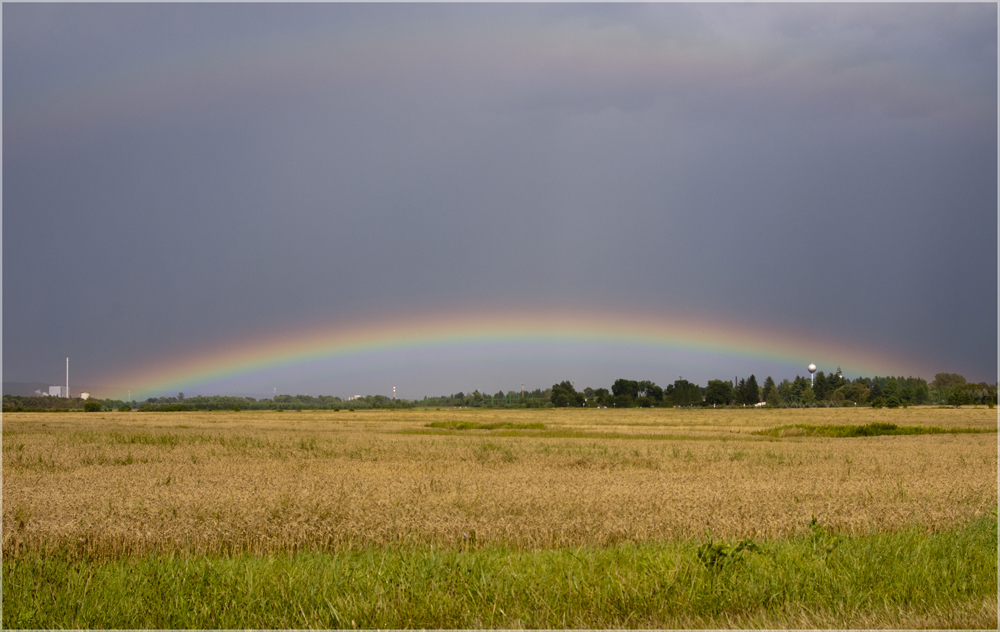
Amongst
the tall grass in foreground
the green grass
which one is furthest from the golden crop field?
the green grass

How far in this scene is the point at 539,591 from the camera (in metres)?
7.79

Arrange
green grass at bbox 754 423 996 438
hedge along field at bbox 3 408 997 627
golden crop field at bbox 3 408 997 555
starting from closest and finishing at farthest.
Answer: hedge along field at bbox 3 408 997 627
golden crop field at bbox 3 408 997 555
green grass at bbox 754 423 996 438

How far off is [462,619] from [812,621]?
3.47 meters

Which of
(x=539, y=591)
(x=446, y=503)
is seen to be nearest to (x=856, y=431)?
(x=446, y=503)

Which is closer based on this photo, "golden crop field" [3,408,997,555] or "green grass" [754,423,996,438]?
"golden crop field" [3,408,997,555]

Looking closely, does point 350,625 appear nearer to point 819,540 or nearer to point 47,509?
point 819,540

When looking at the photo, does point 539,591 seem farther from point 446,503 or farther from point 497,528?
point 446,503

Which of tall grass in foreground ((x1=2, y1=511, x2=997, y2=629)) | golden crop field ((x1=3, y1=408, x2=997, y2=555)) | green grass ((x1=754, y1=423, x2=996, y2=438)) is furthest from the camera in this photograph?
green grass ((x1=754, y1=423, x2=996, y2=438))

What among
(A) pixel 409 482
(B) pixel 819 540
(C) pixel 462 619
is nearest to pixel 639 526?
(B) pixel 819 540

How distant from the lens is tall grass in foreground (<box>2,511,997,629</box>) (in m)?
7.13

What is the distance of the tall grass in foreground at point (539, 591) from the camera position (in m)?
7.13

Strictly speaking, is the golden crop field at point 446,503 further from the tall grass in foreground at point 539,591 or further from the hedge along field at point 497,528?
the tall grass in foreground at point 539,591

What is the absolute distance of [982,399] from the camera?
185m

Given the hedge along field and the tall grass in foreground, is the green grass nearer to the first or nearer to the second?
the hedge along field
